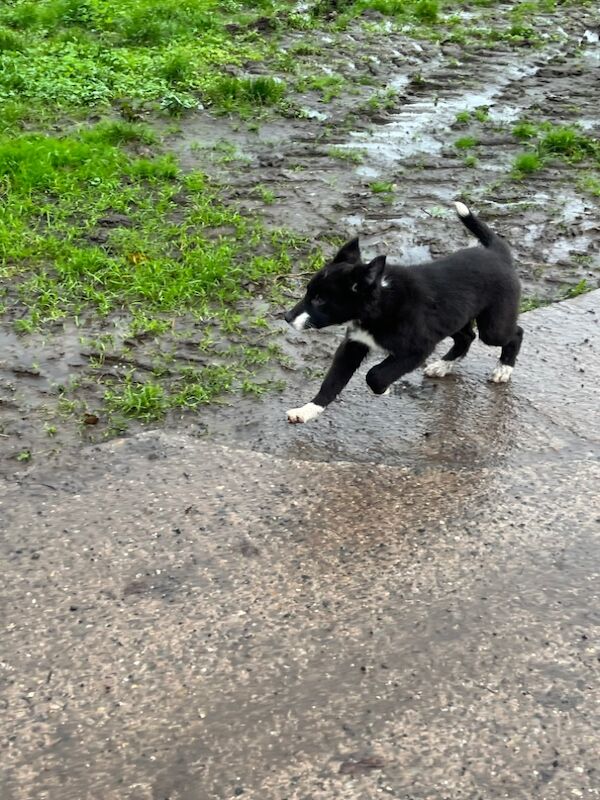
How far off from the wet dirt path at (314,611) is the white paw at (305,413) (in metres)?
0.08

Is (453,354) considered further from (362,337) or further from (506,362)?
(362,337)

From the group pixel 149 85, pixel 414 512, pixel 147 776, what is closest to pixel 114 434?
pixel 414 512

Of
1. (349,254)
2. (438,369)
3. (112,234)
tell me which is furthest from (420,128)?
(349,254)

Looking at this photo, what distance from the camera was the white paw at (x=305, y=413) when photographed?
449 centimetres

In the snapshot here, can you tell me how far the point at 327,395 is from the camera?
14.9 ft

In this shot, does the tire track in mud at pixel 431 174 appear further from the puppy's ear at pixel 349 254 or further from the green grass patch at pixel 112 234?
the puppy's ear at pixel 349 254

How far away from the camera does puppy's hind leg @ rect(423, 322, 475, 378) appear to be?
5086mm

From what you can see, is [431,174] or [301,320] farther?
[431,174]

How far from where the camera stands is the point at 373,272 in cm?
434

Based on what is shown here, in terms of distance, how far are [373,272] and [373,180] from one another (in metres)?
3.16

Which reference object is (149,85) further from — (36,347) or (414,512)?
(414,512)

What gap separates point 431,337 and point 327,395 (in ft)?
1.87

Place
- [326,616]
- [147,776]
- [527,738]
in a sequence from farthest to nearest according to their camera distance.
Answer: [326,616]
[527,738]
[147,776]

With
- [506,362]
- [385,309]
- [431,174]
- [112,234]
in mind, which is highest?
[385,309]
